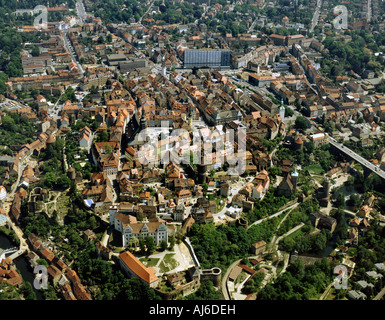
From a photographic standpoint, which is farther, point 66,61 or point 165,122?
point 66,61

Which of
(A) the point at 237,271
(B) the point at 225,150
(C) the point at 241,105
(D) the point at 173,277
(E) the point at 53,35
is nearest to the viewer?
(D) the point at 173,277

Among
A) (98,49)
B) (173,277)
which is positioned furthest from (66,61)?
(173,277)

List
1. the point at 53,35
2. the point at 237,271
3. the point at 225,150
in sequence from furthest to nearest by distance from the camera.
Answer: the point at 53,35
the point at 225,150
the point at 237,271

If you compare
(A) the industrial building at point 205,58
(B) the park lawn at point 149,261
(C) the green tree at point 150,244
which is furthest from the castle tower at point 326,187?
(A) the industrial building at point 205,58

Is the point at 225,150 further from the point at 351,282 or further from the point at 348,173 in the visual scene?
the point at 351,282

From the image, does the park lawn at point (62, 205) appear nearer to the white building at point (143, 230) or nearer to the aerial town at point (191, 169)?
the aerial town at point (191, 169)
